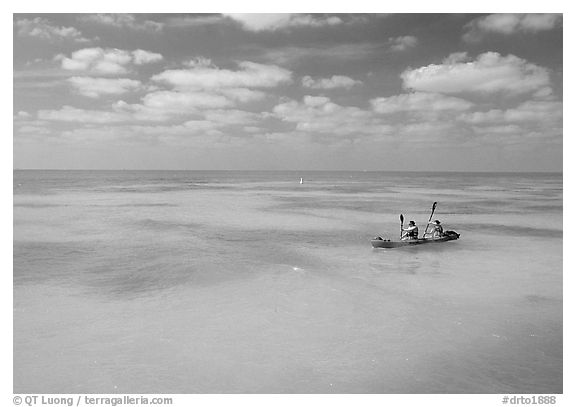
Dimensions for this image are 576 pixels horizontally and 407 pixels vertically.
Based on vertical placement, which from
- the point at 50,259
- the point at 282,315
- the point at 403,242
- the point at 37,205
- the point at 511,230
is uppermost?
the point at 37,205

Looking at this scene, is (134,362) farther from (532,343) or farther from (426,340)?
(532,343)

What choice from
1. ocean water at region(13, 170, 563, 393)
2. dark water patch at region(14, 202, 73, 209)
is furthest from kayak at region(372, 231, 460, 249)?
dark water patch at region(14, 202, 73, 209)

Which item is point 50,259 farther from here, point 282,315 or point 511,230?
point 511,230

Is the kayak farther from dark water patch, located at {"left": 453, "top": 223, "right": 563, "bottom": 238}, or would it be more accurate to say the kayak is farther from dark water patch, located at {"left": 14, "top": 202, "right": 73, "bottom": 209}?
dark water patch, located at {"left": 14, "top": 202, "right": 73, "bottom": 209}

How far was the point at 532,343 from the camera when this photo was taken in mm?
11180

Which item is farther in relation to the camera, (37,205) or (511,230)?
(37,205)

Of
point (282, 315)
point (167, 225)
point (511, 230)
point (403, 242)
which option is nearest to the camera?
point (282, 315)

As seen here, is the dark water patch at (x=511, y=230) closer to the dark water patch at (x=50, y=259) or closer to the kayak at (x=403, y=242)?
the kayak at (x=403, y=242)

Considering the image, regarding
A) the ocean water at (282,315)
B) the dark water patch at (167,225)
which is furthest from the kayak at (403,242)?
the dark water patch at (167,225)

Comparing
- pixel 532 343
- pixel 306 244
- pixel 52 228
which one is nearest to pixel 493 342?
pixel 532 343

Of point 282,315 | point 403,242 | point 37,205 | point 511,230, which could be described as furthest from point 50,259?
point 37,205

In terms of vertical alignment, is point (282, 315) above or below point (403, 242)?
below

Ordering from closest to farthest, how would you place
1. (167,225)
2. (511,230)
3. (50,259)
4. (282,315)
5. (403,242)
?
(282,315), (50,259), (403,242), (511,230), (167,225)

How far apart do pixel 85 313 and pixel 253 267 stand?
716 centimetres
